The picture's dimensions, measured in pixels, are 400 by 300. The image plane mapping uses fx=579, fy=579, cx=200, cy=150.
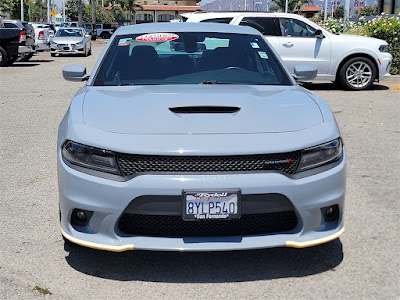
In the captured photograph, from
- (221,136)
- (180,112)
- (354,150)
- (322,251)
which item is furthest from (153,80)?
(354,150)

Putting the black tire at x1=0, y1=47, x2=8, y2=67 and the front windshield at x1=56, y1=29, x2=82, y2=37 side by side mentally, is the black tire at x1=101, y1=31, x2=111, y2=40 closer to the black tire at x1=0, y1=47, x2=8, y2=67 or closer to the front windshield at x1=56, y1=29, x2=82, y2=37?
the front windshield at x1=56, y1=29, x2=82, y2=37

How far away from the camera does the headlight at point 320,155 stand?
3.43m

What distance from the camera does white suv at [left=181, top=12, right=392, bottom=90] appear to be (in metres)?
13.1

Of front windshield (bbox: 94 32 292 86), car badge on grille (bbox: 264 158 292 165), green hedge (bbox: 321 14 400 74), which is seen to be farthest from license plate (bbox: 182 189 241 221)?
green hedge (bbox: 321 14 400 74)

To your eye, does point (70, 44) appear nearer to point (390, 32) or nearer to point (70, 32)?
point (70, 32)

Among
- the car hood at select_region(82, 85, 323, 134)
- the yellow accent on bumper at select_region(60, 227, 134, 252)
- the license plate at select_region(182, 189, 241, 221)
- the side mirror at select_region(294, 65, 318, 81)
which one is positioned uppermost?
the side mirror at select_region(294, 65, 318, 81)

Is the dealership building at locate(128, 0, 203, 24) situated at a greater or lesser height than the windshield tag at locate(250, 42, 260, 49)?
greater

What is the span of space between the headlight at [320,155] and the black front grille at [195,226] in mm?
302

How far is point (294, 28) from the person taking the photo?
13.4 meters

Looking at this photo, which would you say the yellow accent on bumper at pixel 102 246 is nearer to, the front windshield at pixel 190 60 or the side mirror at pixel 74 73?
the front windshield at pixel 190 60

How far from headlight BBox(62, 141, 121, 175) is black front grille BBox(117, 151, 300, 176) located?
5cm

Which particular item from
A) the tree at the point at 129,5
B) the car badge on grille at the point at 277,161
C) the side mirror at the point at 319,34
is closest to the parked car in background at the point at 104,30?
the tree at the point at 129,5

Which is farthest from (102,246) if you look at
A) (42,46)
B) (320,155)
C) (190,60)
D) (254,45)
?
(42,46)

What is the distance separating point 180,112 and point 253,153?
2.07 feet
